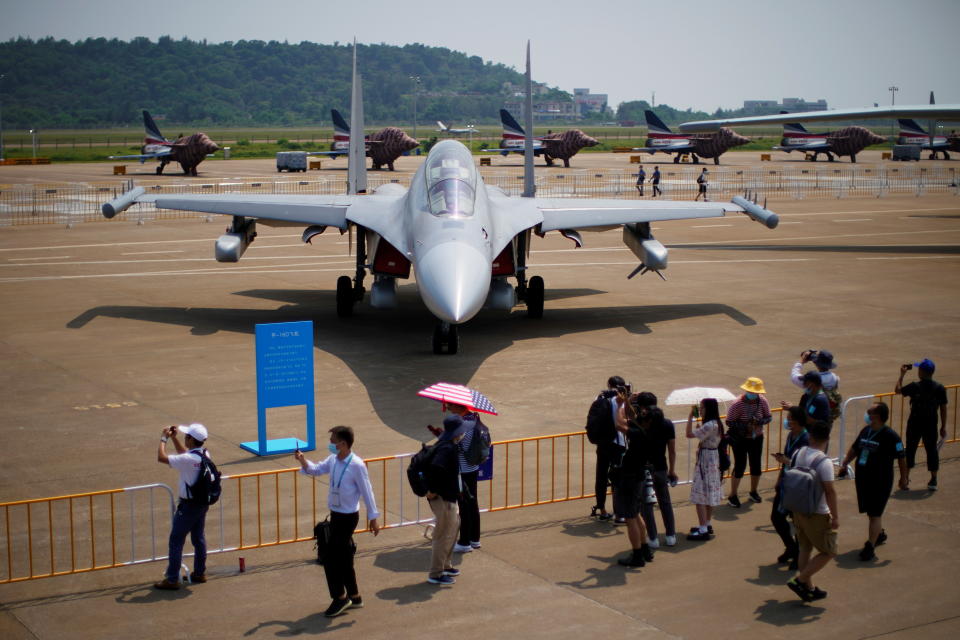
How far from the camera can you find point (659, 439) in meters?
10.4

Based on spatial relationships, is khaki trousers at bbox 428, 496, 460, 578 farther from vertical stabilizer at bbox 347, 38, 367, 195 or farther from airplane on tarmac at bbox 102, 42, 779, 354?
vertical stabilizer at bbox 347, 38, 367, 195

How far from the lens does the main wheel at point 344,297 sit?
23.5 meters

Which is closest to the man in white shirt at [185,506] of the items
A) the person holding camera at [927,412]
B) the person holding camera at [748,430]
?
the person holding camera at [748,430]

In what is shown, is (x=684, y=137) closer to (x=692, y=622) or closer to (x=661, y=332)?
(x=661, y=332)

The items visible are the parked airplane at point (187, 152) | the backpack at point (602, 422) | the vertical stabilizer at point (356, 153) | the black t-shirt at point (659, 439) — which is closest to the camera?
the black t-shirt at point (659, 439)

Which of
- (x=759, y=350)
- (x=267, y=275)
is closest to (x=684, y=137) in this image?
(x=267, y=275)

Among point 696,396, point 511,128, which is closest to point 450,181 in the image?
point 696,396

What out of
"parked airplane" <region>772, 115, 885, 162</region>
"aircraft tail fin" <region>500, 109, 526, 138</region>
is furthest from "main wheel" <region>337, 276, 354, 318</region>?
"parked airplane" <region>772, 115, 885, 162</region>

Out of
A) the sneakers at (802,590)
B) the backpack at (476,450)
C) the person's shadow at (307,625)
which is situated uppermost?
the backpack at (476,450)

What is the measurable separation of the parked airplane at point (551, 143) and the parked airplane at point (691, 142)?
856 centimetres

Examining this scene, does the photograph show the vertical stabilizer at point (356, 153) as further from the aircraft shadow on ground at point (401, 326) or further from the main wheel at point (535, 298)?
the main wheel at point (535, 298)

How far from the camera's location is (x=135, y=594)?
31.7 ft

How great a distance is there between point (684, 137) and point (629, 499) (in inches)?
3290

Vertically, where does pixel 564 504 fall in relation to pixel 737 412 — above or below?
below
